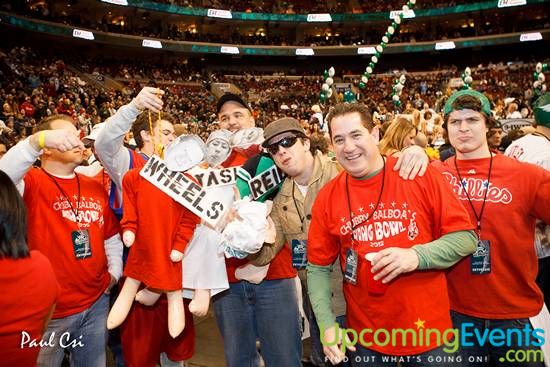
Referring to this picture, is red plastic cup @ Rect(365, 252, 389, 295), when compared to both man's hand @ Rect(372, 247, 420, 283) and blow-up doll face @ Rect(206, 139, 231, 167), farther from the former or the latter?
blow-up doll face @ Rect(206, 139, 231, 167)

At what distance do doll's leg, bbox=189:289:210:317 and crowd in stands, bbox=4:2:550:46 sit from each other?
32.9 m

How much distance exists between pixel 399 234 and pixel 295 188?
86 centimetres

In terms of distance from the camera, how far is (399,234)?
6.91 feet

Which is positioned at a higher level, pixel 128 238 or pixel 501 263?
pixel 128 238

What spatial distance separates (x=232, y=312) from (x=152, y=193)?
2.87 ft

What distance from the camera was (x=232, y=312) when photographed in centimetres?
281

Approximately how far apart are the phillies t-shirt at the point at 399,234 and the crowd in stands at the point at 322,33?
3338 cm

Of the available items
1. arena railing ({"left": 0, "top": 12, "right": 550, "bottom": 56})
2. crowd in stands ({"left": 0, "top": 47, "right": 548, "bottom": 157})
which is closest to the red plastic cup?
crowd in stands ({"left": 0, "top": 47, "right": 548, "bottom": 157})

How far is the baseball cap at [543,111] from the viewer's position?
3502mm

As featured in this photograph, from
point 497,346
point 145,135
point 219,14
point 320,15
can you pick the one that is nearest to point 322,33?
point 320,15

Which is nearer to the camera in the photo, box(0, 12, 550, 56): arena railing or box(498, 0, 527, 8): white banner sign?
box(0, 12, 550, 56): arena railing

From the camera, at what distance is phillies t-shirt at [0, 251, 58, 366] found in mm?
2051

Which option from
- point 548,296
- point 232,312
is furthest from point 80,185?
point 548,296

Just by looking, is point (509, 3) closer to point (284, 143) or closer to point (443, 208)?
point (284, 143)
